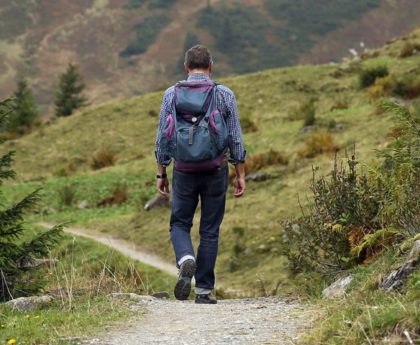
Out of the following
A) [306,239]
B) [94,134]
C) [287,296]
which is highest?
[306,239]

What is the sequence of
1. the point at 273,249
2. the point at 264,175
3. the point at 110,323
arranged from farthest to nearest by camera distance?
1. the point at 264,175
2. the point at 273,249
3. the point at 110,323

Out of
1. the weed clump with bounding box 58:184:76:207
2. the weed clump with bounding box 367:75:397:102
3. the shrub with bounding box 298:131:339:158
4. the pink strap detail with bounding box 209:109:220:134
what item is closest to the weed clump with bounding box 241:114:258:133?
the weed clump with bounding box 367:75:397:102

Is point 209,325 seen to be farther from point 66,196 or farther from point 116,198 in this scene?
point 66,196

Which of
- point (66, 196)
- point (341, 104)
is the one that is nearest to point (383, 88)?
point (341, 104)

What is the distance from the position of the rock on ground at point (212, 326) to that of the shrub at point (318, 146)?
1242cm

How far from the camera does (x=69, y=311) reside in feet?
23.0

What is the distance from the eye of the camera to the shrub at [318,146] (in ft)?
64.4

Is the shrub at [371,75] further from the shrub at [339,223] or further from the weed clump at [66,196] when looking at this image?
the shrub at [339,223]

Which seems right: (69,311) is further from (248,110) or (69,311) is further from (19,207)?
(248,110)

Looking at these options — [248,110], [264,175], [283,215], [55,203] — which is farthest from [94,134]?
[283,215]

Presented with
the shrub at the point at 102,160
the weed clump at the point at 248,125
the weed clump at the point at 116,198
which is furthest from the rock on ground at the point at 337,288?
the shrub at the point at 102,160

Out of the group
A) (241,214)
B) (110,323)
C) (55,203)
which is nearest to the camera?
(110,323)

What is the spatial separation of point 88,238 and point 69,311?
36.0 ft

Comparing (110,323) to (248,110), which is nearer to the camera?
(110,323)
